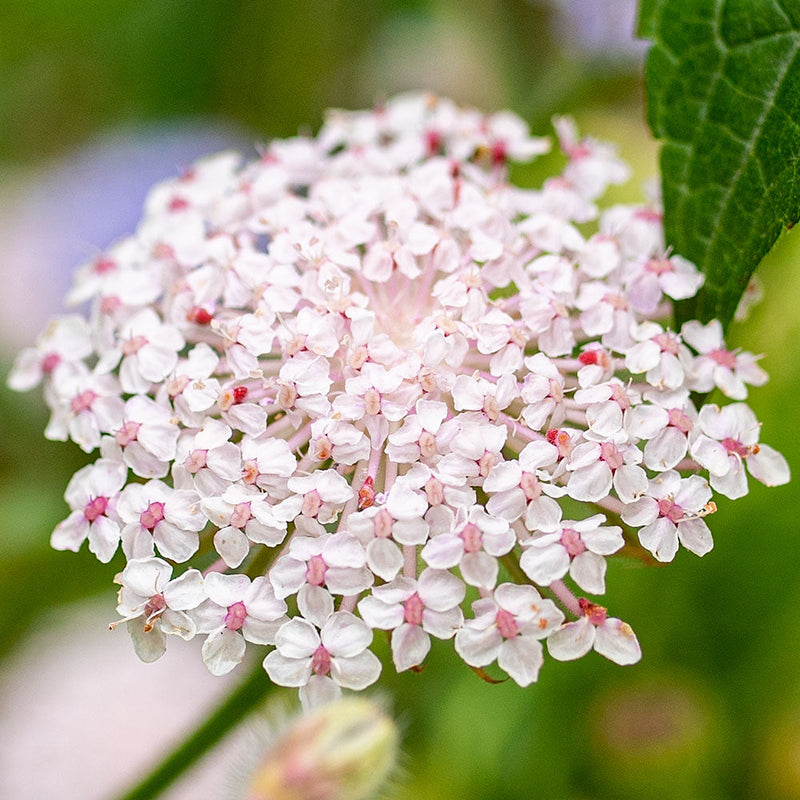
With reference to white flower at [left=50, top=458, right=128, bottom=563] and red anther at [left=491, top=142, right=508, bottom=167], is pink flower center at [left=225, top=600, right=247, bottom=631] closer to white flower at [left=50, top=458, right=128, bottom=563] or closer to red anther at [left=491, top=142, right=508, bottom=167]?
white flower at [left=50, top=458, right=128, bottom=563]

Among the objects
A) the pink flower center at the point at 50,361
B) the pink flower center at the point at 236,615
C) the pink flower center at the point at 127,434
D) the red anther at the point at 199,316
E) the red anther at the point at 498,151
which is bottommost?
the pink flower center at the point at 236,615

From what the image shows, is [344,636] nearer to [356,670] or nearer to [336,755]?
[356,670]

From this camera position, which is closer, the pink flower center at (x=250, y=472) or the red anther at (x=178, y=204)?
the pink flower center at (x=250, y=472)

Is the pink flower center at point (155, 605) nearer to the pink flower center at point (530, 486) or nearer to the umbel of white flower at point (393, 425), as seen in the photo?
the umbel of white flower at point (393, 425)

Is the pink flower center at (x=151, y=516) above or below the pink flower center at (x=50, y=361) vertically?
below

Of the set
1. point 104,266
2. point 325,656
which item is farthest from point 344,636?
point 104,266

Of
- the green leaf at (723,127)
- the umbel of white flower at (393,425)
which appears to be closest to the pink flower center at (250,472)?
the umbel of white flower at (393,425)
